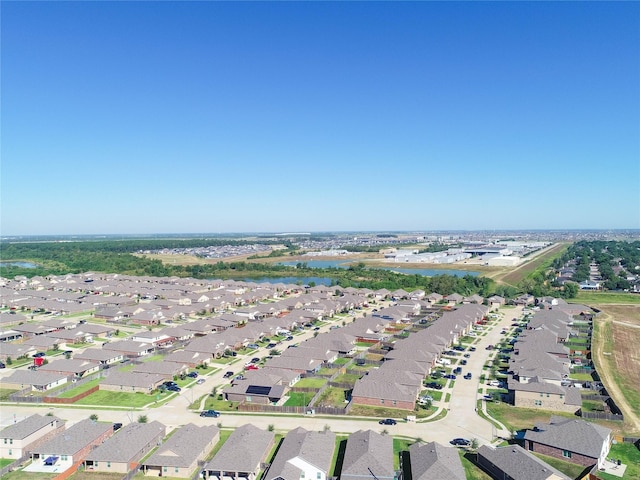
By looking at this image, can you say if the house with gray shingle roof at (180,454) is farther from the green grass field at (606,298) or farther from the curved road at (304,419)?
the green grass field at (606,298)

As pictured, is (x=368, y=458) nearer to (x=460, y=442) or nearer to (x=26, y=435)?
(x=460, y=442)

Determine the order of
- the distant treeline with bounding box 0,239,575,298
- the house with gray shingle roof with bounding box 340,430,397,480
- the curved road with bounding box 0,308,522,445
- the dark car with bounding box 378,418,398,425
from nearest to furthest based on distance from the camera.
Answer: the house with gray shingle roof with bounding box 340,430,397,480 < the curved road with bounding box 0,308,522,445 < the dark car with bounding box 378,418,398,425 < the distant treeline with bounding box 0,239,575,298

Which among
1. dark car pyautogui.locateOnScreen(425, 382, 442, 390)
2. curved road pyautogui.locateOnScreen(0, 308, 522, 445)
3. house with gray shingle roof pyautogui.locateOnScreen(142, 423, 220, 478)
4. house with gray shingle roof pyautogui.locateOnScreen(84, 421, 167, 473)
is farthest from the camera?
dark car pyautogui.locateOnScreen(425, 382, 442, 390)

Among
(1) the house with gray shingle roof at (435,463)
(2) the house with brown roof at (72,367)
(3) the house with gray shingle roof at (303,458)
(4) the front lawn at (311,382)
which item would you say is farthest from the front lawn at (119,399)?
(1) the house with gray shingle roof at (435,463)

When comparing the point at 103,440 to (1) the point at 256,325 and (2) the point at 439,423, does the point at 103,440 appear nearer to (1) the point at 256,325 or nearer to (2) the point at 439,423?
(2) the point at 439,423

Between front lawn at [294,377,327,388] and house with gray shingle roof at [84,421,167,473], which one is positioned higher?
house with gray shingle roof at [84,421,167,473]

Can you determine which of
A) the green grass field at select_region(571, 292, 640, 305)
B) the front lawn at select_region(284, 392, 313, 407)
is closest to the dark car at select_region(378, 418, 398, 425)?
the front lawn at select_region(284, 392, 313, 407)

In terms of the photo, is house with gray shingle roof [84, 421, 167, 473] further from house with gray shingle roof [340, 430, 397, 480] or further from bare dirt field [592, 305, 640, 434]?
bare dirt field [592, 305, 640, 434]

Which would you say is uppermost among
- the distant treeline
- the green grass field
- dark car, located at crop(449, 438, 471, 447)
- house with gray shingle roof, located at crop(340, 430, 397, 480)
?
the distant treeline
